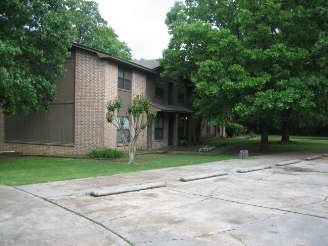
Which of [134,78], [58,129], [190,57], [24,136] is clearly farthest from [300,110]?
[24,136]

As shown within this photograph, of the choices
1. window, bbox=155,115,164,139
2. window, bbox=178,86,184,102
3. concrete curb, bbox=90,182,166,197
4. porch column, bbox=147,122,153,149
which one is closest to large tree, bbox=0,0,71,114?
concrete curb, bbox=90,182,166,197

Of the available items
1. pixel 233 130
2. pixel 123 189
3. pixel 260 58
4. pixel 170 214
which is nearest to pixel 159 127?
pixel 260 58

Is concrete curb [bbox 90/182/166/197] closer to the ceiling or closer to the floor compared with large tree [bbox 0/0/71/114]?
closer to the floor

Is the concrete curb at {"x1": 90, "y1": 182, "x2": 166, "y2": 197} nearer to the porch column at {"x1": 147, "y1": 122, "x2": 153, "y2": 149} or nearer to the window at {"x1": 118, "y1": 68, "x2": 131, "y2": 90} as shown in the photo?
the window at {"x1": 118, "y1": 68, "x2": 131, "y2": 90}

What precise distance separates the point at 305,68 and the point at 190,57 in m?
6.74

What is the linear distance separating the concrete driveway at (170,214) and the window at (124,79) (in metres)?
10.1

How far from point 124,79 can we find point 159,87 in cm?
447

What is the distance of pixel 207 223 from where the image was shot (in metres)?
5.82

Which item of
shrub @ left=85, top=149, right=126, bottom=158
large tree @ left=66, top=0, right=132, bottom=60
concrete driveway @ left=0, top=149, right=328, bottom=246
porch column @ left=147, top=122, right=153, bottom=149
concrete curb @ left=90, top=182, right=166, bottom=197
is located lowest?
concrete driveway @ left=0, top=149, right=328, bottom=246

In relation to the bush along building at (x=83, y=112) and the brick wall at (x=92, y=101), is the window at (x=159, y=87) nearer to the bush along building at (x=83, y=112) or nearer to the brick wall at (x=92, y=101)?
the bush along building at (x=83, y=112)

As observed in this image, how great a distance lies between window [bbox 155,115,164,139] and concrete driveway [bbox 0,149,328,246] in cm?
1264

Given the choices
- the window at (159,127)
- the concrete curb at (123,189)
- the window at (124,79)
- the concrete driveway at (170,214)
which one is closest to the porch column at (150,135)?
the window at (159,127)

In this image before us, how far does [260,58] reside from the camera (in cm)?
1725

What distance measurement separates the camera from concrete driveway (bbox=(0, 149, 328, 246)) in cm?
505
